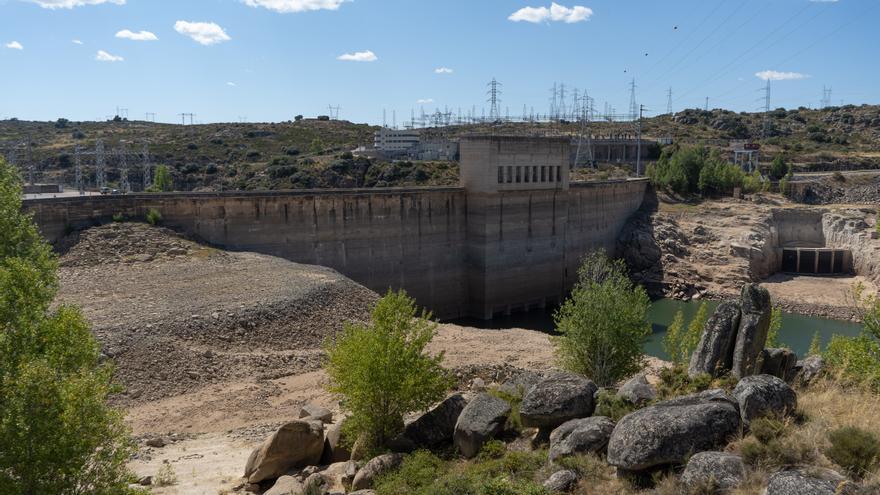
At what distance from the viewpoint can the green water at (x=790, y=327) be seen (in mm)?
42125

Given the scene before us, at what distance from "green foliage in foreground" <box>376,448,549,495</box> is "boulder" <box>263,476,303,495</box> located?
79.3 inches

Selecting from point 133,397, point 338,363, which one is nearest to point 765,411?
point 338,363

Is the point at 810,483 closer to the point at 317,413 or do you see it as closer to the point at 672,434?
the point at 672,434

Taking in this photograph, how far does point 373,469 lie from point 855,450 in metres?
8.97

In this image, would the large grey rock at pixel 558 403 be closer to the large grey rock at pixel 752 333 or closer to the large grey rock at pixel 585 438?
the large grey rock at pixel 585 438

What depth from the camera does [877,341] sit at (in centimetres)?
1675

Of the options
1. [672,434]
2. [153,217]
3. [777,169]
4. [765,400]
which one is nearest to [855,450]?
[765,400]

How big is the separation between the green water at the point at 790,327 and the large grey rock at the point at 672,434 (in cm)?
2874

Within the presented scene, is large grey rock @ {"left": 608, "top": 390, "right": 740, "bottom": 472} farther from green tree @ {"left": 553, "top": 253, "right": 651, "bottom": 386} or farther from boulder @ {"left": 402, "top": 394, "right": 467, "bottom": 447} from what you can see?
green tree @ {"left": 553, "top": 253, "right": 651, "bottom": 386}

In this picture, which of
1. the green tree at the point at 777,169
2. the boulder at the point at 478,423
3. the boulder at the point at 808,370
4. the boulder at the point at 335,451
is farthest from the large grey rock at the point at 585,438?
the green tree at the point at 777,169

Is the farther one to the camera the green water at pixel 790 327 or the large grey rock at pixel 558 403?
the green water at pixel 790 327

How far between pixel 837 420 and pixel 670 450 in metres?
2.99

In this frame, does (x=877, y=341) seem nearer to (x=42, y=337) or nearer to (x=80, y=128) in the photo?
(x=42, y=337)

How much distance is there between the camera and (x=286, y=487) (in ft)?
48.4
